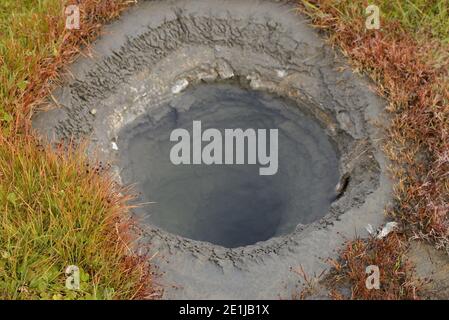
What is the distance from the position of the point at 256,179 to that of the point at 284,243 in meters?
0.95

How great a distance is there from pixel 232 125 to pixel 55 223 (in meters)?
2.12

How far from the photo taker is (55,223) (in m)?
3.96

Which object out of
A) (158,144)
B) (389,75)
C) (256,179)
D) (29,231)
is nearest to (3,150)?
(29,231)

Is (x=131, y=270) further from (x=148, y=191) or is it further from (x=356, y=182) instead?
(x=356, y=182)

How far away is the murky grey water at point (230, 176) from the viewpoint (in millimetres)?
5023
